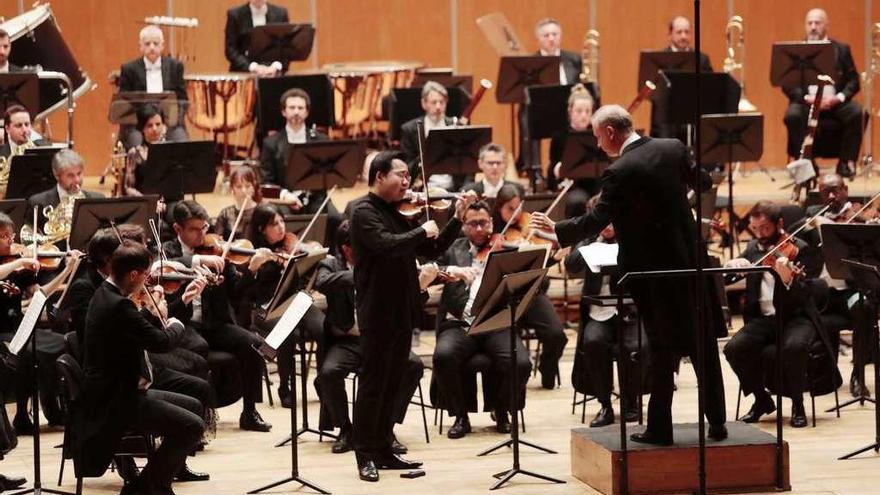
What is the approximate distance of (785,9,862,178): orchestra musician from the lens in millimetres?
11930

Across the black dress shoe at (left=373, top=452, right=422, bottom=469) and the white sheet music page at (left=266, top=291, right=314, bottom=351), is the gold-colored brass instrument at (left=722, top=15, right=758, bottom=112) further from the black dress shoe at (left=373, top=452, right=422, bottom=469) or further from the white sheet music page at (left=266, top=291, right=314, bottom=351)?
the white sheet music page at (left=266, top=291, right=314, bottom=351)

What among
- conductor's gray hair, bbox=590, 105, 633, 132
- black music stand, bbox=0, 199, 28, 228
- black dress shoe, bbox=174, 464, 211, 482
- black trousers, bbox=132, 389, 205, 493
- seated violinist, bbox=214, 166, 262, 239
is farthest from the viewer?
seated violinist, bbox=214, 166, 262, 239

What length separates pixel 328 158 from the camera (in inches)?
374

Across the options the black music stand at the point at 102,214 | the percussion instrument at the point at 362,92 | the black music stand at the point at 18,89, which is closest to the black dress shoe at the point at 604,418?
the black music stand at the point at 102,214

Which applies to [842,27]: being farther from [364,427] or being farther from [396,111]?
[364,427]

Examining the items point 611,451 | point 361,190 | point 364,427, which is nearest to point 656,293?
point 611,451

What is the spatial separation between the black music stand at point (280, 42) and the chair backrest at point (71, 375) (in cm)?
584

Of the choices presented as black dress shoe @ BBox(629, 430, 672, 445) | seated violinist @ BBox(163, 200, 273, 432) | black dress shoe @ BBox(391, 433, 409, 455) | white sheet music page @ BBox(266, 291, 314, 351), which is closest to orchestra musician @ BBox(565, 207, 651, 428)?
black dress shoe @ BBox(391, 433, 409, 455)

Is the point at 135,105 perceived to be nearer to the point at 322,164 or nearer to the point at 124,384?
the point at 322,164

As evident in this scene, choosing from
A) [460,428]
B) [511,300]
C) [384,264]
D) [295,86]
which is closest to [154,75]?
[295,86]

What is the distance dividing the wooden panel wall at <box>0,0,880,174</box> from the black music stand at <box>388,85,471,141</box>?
2.88m

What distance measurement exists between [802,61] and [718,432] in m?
5.96

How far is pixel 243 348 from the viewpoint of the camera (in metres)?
7.66

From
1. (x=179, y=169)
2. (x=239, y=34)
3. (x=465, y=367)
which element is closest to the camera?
(x=465, y=367)
